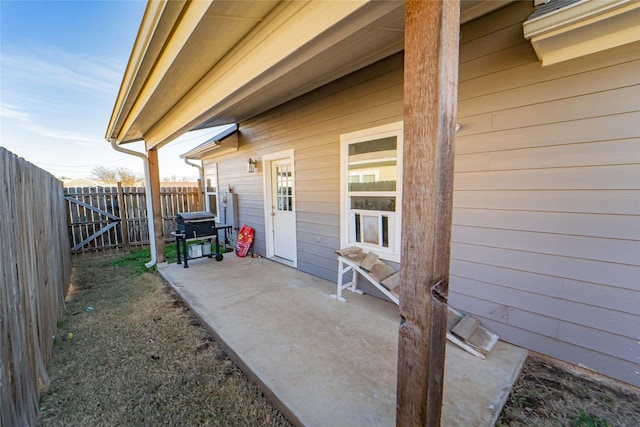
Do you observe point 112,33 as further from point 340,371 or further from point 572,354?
point 572,354

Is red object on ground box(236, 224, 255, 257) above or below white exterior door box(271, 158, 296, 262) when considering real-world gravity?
below

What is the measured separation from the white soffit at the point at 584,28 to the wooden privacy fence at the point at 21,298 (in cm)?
352

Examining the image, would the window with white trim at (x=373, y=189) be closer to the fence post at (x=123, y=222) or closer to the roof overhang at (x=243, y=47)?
the roof overhang at (x=243, y=47)

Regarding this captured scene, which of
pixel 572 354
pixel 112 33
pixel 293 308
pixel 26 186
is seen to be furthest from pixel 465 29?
pixel 112 33

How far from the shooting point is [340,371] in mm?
1965

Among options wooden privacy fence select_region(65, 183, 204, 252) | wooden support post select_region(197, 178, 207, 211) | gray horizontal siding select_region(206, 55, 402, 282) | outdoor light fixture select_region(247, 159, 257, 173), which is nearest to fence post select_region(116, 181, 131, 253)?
wooden privacy fence select_region(65, 183, 204, 252)

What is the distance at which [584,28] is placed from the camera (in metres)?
1.61

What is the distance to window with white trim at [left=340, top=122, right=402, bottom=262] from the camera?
9.90 feet

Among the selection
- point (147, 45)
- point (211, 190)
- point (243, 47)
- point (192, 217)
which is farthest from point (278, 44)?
point (211, 190)

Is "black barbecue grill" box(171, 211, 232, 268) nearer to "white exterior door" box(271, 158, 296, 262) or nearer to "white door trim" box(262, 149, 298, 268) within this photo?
"white door trim" box(262, 149, 298, 268)

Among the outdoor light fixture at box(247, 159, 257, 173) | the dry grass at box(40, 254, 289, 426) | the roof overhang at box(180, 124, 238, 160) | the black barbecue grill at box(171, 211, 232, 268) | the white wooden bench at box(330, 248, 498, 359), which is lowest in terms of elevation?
the dry grass at box(40, 254, 289, 426)

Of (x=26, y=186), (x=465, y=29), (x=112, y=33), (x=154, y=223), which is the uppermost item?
(x=112, y=33)

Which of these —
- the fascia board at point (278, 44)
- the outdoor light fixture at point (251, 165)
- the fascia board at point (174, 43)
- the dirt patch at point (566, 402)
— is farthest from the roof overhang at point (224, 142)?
the dirt patch at point (566, 402)

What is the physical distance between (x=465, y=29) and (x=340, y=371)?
3.16m
